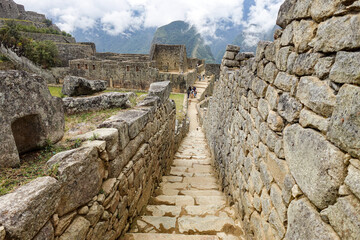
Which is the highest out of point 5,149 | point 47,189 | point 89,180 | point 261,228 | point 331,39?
point 331,39

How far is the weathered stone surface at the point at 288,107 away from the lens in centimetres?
171

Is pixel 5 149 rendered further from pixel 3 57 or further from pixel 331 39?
pixel 3 57

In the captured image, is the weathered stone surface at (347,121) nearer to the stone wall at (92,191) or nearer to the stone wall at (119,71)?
the stone wall at (92,191)

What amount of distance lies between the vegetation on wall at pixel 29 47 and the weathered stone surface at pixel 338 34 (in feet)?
84.8

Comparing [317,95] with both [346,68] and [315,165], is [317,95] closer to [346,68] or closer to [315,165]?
[346,68]

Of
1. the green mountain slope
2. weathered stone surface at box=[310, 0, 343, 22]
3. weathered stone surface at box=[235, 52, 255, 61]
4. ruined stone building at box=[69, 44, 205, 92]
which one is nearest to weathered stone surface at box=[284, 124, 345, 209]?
weathered stone surface at box=[310, 0, 343, 22]

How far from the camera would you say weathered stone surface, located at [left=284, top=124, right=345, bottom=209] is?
46.4 inches

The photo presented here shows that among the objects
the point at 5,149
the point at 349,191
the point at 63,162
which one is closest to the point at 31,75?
the point at 5,149

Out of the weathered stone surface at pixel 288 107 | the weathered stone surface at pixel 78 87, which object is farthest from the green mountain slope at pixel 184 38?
the weathered stone surface at pixel 288 107

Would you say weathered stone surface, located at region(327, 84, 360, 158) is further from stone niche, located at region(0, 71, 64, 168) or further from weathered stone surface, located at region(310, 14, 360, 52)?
stone niche, located at region(0, 71, 64, 168)

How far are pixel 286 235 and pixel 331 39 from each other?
1593 mm

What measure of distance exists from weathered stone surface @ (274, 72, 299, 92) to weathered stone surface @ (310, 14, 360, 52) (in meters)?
0.37

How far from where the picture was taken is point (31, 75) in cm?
196

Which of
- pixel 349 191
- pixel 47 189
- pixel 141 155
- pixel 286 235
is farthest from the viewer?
pixel 141 155
